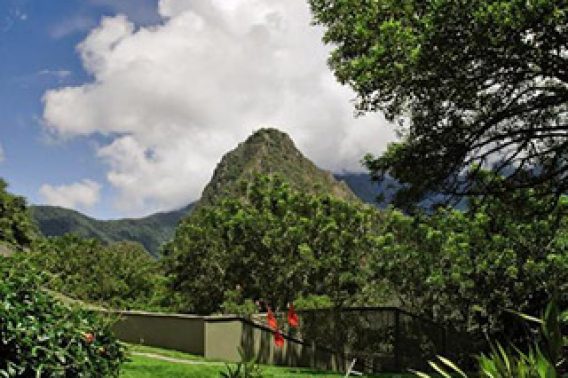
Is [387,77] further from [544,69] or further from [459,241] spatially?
[459,241]

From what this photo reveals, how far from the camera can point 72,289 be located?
2791 centimetres

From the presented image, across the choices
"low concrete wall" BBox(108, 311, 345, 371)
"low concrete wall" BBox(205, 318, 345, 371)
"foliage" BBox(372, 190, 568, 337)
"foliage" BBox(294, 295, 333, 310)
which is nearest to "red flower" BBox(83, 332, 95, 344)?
"low concrete wall" BBox(108, 311, 345, 371)

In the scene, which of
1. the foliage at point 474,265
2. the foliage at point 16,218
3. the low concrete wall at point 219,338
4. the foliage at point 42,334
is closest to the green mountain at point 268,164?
the foliage at point 16,218

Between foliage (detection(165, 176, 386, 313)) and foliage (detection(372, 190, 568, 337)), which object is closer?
foliage (detection(372, 190, 568, 337))

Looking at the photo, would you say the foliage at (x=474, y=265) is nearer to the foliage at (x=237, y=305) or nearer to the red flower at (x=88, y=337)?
the foliage at (x=237, y=305)

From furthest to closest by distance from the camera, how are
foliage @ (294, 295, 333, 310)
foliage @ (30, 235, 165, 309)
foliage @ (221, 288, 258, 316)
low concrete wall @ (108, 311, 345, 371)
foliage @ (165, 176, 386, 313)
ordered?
foliage @ (30, 235, 165, 309) → foliage @ (165, 176, 386, 313) → foliage @ (294, 295, 333, 310) → foliage @ (221, 288, 258, 316) → low concrete wall @ (108, 311, 345, 371)

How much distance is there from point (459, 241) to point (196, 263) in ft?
40.0

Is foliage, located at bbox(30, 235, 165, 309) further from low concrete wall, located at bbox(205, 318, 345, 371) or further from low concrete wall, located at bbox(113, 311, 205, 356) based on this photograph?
low concrete wall, located at bbox(205, 318, 345, 371)

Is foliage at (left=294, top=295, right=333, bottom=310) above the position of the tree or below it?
below

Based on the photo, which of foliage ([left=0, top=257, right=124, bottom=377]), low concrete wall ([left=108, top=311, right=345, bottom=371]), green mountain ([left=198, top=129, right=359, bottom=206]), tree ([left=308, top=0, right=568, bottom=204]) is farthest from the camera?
green mountain ([left=198, top=129, right=359, bottom=206])

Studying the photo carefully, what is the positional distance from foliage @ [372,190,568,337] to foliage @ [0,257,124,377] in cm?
1283

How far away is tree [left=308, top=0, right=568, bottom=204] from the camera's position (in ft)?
28.1

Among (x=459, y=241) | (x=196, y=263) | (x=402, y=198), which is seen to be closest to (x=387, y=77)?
(x=402, y=198)

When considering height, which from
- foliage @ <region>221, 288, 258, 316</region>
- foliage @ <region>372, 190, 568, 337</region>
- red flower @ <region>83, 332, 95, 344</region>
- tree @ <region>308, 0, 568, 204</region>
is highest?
tree @ <region>308, 0, 568, 204</region>
